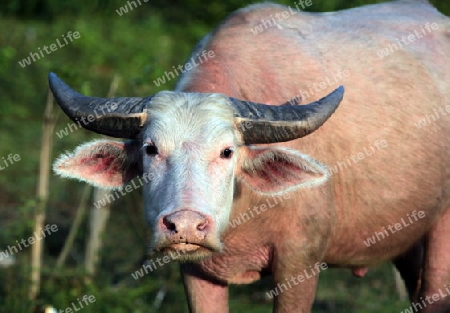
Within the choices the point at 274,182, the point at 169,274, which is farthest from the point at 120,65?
the point at 274,182

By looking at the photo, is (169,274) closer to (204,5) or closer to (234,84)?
(234,84)

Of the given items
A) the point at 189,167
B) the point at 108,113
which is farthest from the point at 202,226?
the point at 108,113

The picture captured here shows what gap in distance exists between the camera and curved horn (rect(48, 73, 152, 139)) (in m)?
5.48

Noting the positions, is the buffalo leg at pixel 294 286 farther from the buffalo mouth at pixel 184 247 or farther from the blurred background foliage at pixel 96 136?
the blurred background foliage at pixel 96 136

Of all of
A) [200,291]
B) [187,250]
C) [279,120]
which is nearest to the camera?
[187,250]

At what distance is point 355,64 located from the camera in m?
6.80

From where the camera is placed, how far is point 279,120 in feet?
17.7

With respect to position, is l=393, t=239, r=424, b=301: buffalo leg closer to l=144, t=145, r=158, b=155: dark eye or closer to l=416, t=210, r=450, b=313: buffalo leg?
l=416, t=210, r=450, b=313: buffalo leg

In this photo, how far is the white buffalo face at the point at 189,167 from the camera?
508cm

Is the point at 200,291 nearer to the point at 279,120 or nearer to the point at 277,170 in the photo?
the point at 277,170

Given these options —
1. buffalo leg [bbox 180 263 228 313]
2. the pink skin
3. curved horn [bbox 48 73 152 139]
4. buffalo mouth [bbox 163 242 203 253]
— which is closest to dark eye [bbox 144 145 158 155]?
curved horn [bbox 48 73 152 139]

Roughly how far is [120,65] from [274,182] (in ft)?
33.2

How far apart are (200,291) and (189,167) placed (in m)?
1.45

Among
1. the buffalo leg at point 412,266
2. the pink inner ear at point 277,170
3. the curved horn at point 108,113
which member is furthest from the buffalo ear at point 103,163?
the buffalo leg at point 412,266
